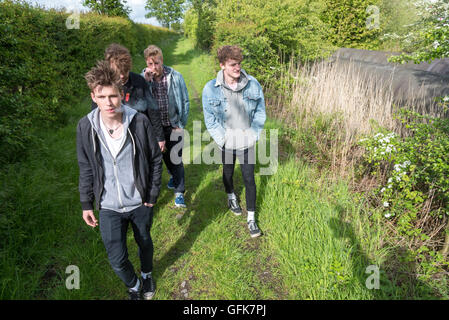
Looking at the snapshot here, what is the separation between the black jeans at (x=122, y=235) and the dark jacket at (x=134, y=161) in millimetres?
118

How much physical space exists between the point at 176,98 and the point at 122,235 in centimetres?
199

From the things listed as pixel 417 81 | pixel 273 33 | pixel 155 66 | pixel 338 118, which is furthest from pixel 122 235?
pixel 273 33

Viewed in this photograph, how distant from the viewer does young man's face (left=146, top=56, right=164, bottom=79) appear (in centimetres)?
294

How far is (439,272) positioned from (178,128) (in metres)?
3.30

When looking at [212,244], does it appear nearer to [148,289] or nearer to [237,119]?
[148,289]

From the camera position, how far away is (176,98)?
3.22 metres

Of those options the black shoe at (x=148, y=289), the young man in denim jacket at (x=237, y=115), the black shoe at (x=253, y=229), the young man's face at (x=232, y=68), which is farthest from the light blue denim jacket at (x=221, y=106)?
the black shoe at (x=148, y=289)

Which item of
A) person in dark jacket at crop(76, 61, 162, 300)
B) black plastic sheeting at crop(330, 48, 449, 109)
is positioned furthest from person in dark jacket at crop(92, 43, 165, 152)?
black plastic sheeting at crop(330, 48, 449, 109)

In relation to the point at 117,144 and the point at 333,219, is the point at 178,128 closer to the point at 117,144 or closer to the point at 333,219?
the point at 117,144

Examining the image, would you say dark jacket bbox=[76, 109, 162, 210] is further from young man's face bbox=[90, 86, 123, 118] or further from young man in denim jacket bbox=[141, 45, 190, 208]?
young man in denim jacket bbox=[141, 45, 190, 208]

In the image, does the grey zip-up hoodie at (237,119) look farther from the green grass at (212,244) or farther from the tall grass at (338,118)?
the tall grass at (338,118)

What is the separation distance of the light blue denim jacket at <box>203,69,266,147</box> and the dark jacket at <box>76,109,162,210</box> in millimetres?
915

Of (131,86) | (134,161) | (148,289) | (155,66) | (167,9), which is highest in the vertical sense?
(167,9)
